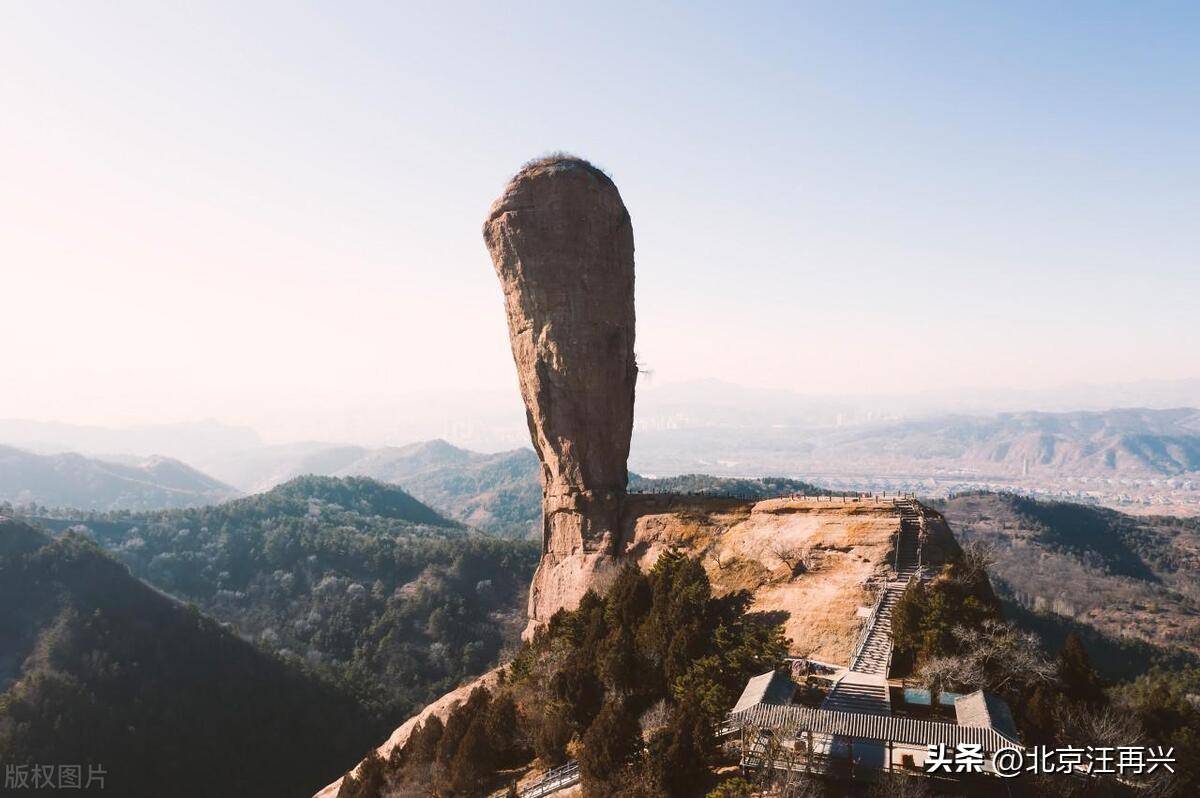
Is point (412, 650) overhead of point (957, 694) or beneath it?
beneath

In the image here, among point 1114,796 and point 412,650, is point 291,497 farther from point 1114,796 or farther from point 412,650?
point 1114,796

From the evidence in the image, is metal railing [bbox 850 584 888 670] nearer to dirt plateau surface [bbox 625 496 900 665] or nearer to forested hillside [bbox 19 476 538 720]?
dirt plateau surface [bbox 625 496 900 665]

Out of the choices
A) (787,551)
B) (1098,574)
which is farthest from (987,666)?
(1098,574)

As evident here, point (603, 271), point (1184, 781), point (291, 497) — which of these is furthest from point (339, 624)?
point (1184, 781)

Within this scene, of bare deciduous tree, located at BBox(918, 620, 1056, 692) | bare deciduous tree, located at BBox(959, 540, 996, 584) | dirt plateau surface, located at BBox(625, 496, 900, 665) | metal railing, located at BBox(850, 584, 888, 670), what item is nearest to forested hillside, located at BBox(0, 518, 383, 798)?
dirt plateau surface, located at BBox(625, 496, 900, 665)

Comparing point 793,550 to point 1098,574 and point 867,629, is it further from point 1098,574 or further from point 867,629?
point 1098,574

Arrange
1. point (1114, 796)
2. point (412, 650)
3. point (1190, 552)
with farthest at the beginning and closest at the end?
point (1190, 552)
point (412, 650)
point (1114, 796)
